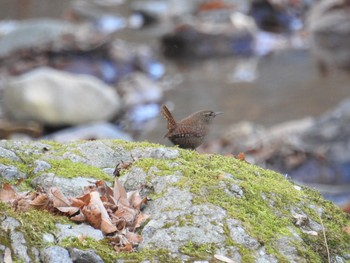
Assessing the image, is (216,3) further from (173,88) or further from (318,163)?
(318,163)

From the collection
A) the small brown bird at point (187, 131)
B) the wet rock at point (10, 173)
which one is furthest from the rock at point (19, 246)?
the small brown bird at point (187, 131)

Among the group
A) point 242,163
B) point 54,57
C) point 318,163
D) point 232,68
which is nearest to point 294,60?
point 232,68

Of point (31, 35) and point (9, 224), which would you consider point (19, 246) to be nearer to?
point (9, 224)

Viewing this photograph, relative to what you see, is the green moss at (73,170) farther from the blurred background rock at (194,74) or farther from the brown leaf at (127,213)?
the blurred background rock at (194,74)

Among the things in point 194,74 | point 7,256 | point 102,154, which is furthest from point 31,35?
point 7,256

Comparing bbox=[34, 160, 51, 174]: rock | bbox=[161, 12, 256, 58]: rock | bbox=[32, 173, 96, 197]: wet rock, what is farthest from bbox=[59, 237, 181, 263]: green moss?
bbox=[161, 12, 256, 58]: rock
